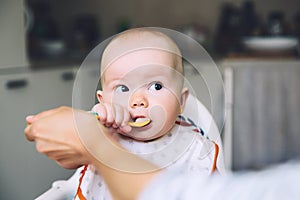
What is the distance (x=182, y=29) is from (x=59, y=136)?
217 centimetres

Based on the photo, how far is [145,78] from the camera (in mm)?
337

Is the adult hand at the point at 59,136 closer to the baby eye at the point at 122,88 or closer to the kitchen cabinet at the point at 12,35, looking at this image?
the baby eye at the point at 122,88

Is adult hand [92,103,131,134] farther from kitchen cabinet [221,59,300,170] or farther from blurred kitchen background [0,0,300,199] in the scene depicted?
kitchen cabinet [221,59,300,170]

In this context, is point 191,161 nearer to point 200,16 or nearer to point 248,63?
point 248,63

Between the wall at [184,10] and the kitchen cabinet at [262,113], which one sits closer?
the kitchen cabinet at [262,113]

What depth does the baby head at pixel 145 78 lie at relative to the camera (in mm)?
332

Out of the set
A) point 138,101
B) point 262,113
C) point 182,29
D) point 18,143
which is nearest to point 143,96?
point 138,101

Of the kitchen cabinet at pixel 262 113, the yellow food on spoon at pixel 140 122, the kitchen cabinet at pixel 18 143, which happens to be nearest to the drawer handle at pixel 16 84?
the kitchen cabinet at pixel 18 143

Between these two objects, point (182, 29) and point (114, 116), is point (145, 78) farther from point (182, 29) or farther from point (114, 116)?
point (182, 29)

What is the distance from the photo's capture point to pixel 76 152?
0.26m

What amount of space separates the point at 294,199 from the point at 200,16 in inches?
89.0

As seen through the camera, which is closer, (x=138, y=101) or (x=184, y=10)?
(x=138, y=101)

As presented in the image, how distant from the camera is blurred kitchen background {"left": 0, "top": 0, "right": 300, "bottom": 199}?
1.44 m

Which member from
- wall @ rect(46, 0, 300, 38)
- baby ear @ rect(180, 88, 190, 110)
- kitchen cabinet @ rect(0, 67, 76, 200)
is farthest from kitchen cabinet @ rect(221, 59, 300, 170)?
baby ear @ rect(180, 88, 190, 110)
